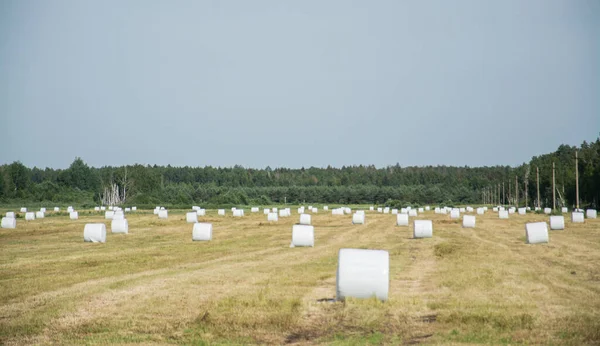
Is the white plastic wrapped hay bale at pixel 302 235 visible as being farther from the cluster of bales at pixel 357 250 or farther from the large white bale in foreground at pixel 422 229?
the large white bale in foreground at pixel 422 229

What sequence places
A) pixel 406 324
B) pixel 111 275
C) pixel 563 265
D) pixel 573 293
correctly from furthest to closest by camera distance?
1. pixel 563 265
2. pixel 111 275
3. pixel 573 293
4. pixel 406 324

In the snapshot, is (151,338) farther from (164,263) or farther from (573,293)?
(164,263)

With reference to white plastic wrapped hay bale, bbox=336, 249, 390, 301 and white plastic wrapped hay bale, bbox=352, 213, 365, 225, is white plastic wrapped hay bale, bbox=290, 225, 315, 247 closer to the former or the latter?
white plastic wrapped hay bale, bbox=336, 249, 390, 301

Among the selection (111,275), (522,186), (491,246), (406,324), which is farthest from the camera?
(522,186)

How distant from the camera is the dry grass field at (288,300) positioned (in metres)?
13.7

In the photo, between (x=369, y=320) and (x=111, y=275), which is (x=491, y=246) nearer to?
(x=111, y=275)

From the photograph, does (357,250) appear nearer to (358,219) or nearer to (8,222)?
(8,222)

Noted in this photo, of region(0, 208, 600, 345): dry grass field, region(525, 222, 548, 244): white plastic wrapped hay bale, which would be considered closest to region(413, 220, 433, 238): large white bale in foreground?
region(525, 222, 548, 244): white plastic wrapped hay bale

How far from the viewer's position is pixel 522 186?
19062cm

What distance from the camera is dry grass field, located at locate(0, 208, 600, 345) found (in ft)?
44.9

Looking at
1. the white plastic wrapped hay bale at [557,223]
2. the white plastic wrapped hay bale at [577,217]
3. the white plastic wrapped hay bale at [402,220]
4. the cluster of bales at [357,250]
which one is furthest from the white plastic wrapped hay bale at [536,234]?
the white plastic wrapped hay bale at [577,217]

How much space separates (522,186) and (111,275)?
179m

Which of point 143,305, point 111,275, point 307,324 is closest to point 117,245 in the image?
point 111,275

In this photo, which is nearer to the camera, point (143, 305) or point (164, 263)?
point (143, 305)
